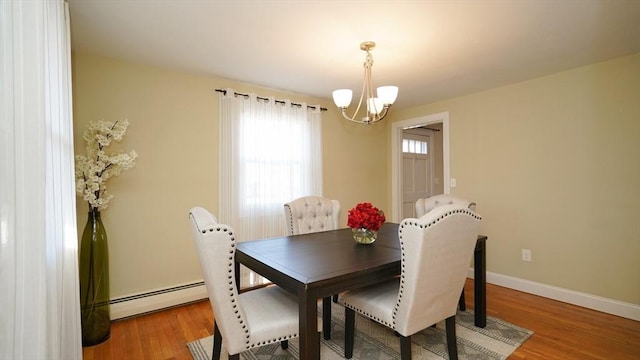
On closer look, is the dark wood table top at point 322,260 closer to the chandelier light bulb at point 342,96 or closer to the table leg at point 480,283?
the table leg at point 480,283

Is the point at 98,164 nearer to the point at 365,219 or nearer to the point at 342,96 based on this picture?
the point at 342,96

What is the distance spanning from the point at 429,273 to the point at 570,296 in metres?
2.45

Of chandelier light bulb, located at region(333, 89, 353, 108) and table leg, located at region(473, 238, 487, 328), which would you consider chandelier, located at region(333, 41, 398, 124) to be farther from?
table leg, located at region(473, 238, 487, 328)

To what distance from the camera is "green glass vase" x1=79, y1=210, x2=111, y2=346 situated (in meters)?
2.26

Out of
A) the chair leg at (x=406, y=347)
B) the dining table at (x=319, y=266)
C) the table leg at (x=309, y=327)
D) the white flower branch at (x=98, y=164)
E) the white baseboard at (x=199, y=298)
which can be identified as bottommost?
the white baseboard at (x=199, y=298)

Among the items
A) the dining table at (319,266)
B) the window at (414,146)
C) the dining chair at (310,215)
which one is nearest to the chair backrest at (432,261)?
the dining table at (319,266)

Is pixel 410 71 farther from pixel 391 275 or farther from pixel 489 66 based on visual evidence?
pixel 391 275

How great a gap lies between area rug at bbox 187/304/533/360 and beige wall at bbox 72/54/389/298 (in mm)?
1016

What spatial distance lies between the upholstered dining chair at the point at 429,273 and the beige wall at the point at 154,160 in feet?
6.75

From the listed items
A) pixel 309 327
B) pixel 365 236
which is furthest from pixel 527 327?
pixel 309 327

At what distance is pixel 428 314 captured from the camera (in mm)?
1655

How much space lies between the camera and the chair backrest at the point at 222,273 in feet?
4.52

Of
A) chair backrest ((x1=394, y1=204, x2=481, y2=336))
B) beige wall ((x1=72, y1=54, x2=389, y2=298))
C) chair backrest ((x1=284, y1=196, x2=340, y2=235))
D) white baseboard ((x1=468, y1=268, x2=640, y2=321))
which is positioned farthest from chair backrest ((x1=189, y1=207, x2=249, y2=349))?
white baseboard ((x1=468, y1=268, x2=640, y2=321))

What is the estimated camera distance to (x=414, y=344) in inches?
85.6
